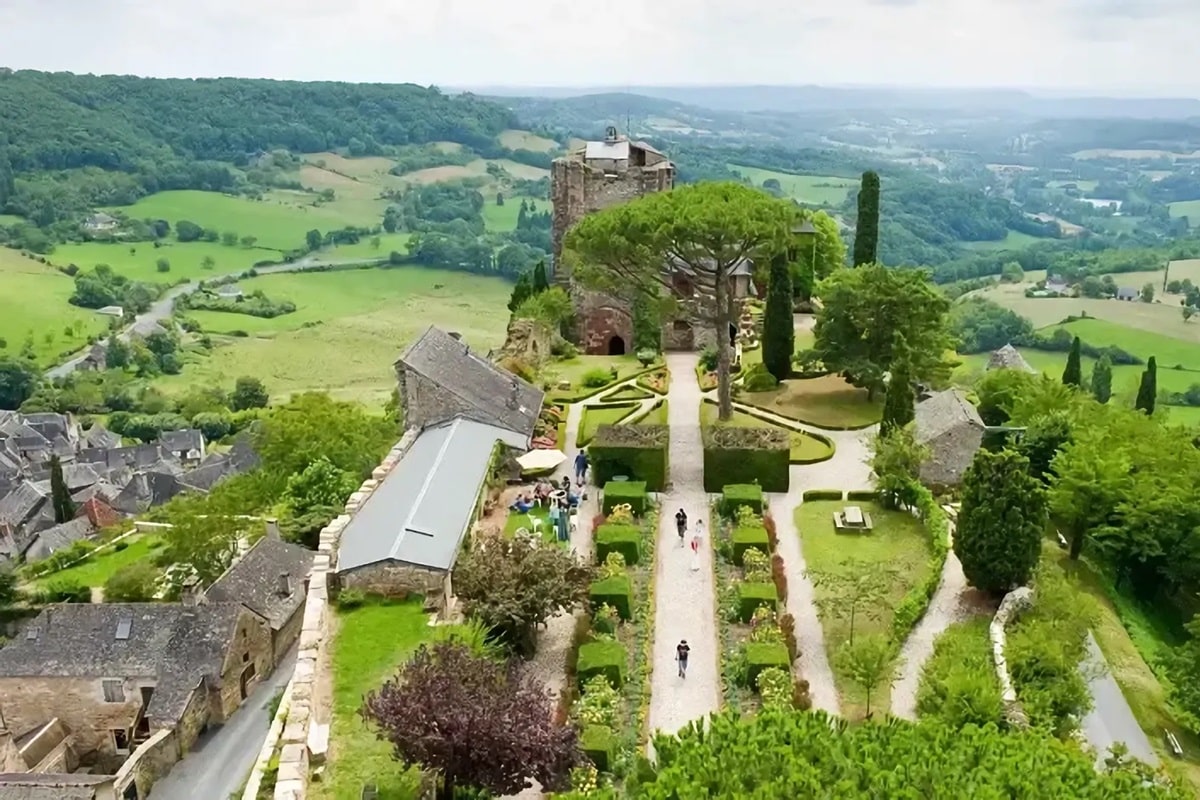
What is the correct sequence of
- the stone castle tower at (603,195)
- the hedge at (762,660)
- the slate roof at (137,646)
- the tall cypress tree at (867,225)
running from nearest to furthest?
the hedge at (762,660) < the slate roof at (137,646) < the stone castle tower at (603,195) < the tall cypress tree at (867,225)

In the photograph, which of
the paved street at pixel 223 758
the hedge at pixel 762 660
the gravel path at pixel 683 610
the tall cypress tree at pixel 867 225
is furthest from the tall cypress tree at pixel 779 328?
the paved street at pixel 223 758

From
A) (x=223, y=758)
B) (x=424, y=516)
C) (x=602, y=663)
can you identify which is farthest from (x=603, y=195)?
(x=602, y=663)

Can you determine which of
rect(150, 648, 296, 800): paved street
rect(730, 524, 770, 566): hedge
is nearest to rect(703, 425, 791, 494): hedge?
rect(730, 524, 770, 566): hedge

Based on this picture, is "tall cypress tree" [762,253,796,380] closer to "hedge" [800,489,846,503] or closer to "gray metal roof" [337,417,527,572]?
"hedge" [800,489,846,503]

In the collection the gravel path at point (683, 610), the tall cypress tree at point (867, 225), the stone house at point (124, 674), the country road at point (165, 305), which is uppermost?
the tall cypress tree at point (867, 225)

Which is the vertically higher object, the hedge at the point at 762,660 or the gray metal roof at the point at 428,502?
the gray metal roof at the point at 428,502

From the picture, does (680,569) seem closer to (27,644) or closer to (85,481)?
(27,644)

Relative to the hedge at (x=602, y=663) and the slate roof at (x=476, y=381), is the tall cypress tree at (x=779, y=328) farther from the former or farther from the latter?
the hedge at (x=602, y=663)

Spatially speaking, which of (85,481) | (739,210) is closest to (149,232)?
(85,481)
